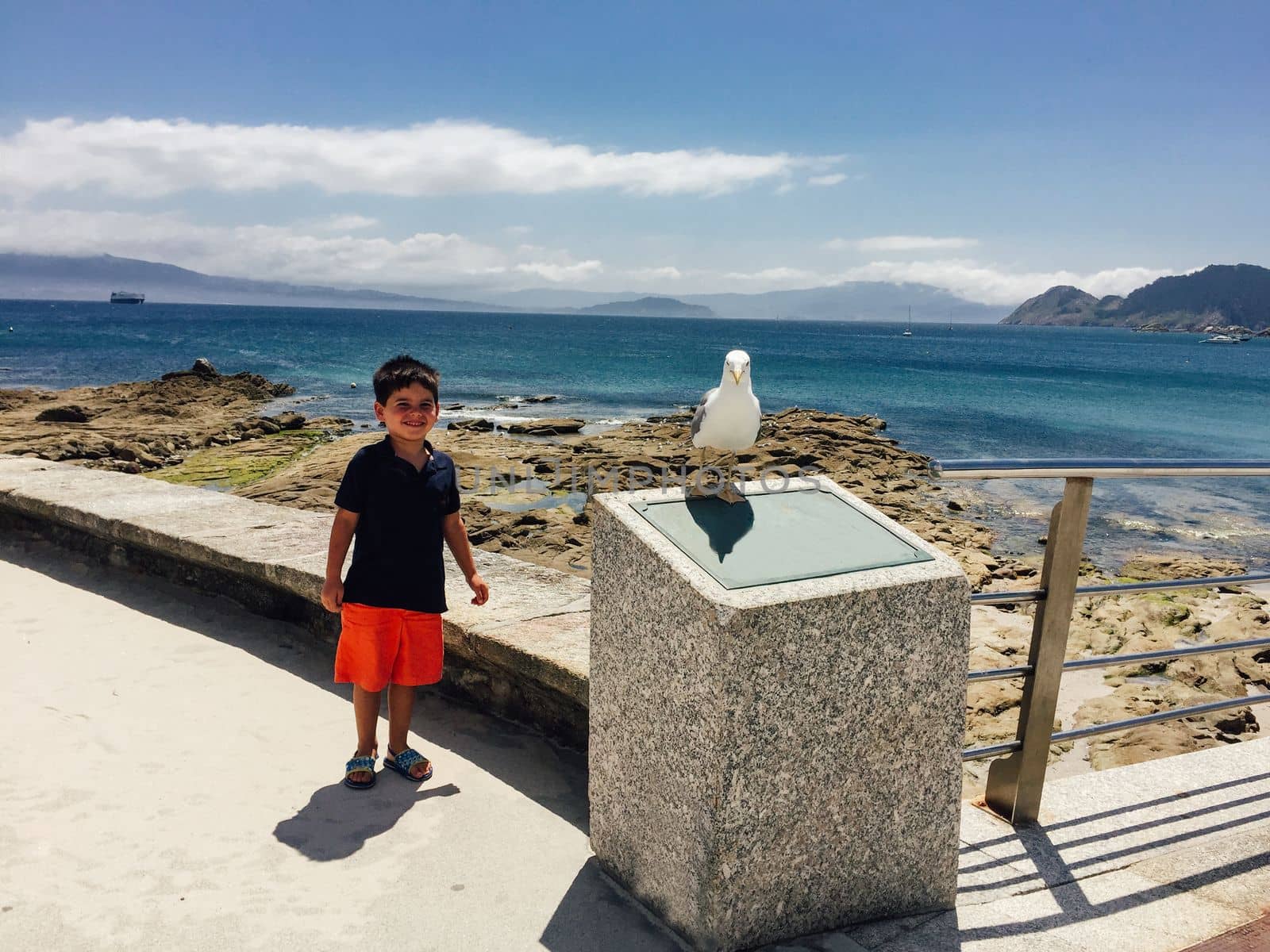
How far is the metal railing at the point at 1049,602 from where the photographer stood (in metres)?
2.39

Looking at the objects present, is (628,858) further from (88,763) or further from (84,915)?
(88,763)

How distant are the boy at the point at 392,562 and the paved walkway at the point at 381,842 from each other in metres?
0.21

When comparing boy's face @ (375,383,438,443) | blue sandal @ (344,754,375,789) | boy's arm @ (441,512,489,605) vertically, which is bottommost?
blue sandal @ (344,754,375,789)

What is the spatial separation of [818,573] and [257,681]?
2.42m

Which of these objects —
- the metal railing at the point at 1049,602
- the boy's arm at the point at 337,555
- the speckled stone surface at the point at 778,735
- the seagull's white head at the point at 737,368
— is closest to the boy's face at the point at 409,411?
the boy's arm at the point at 337,555

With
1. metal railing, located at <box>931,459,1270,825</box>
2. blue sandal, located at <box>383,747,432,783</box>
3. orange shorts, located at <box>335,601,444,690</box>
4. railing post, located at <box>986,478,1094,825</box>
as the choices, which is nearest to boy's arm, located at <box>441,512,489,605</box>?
orange shorts, located at <box>335,601,444,690</box>

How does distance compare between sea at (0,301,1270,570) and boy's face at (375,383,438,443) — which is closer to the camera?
boy's face at (375,383,438,443)

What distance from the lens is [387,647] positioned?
279 cm

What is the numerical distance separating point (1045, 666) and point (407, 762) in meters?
1.95

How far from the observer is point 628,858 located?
Answer: 2223 mm

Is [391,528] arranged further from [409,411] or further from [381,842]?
[381,842]

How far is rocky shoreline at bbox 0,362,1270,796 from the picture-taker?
6.54 metres

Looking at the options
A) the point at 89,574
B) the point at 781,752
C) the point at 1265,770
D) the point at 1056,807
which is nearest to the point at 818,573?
the point at 781,752

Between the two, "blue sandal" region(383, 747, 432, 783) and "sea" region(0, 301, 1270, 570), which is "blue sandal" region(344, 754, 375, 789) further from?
"sea" region(0, 301, 1270, 570)
